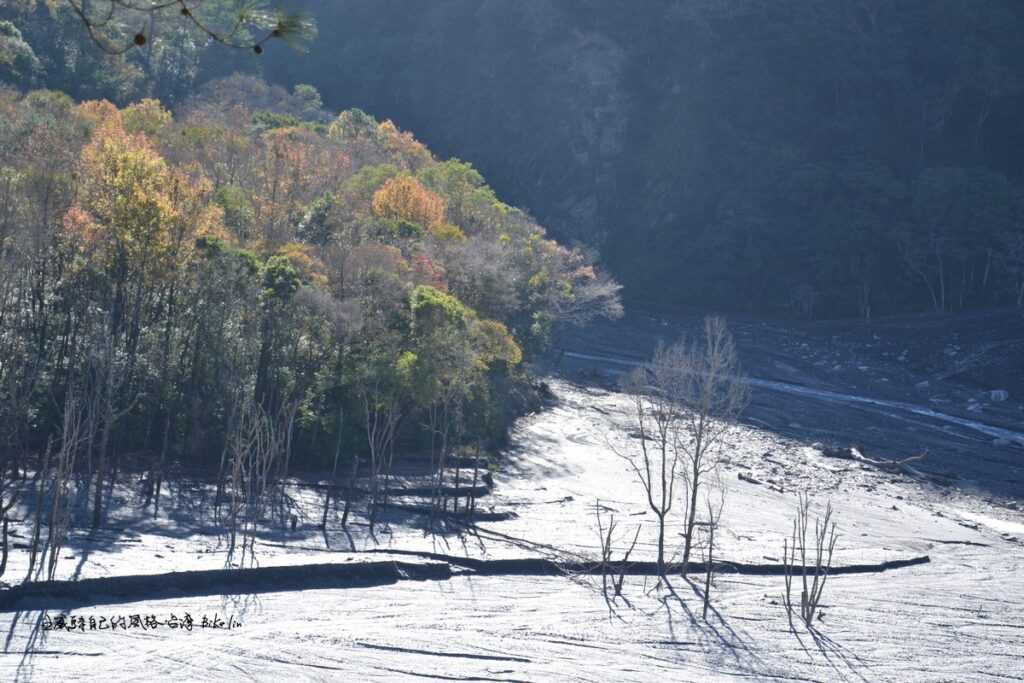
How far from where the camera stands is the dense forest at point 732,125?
300 feet

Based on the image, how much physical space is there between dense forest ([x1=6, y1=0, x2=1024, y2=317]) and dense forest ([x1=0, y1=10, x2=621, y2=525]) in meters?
39.9

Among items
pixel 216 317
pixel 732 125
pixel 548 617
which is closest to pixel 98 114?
pixel 216 317

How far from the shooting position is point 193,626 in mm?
25312

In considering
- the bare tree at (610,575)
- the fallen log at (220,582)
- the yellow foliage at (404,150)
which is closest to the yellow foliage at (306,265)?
the fallen log at (220,582)

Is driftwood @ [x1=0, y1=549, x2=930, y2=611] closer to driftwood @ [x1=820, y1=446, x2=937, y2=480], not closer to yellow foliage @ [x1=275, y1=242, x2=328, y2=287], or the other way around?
yellow foliage @ [x1=275, y1=242, x2=328, y2=287]

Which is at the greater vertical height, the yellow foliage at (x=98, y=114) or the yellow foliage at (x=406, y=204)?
the yellow foliage at (x=98, y=114)

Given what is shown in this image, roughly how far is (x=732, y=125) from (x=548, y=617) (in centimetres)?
8596

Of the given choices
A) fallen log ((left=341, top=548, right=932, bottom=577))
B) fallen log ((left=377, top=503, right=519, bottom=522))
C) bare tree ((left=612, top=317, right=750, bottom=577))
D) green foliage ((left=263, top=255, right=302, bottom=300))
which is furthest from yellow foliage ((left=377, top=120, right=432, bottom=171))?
fallen log ((left=341, top=548, right=932, bottom=577))

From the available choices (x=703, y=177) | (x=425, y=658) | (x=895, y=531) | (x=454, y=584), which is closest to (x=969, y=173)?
(x=703, y=177)

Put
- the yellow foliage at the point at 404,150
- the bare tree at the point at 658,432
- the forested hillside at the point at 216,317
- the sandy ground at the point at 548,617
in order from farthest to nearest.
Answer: the yellow foliage at the point at 404,150 < the bare tree at the point at 658,432 < the forested hillside at the point at 216,317 < the sandy ground at the point at 548,617

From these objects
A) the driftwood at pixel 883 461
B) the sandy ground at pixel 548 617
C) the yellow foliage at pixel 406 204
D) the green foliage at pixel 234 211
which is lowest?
the sandy ground at pixel 548 617

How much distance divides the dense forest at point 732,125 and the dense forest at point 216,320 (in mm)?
39924

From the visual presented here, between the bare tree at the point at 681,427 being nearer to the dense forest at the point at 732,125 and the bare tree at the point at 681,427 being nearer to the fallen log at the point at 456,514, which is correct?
the fallen log at the point at 456,514

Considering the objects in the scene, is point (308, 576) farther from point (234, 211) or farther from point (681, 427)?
point (681, 427)
